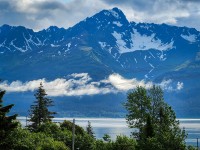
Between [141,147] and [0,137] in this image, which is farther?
[141,147]

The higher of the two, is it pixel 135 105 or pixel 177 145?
pixel 135 105

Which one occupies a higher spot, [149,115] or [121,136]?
[149,115]

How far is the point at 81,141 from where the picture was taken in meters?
78.8

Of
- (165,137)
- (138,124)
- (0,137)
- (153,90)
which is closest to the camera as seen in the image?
(0,137)

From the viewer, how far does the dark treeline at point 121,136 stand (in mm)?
58766

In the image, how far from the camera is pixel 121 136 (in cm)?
6806

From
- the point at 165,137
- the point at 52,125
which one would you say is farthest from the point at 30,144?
the point at 52,125

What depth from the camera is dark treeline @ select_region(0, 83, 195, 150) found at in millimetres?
58766

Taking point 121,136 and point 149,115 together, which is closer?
point 121,136

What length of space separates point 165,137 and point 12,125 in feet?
73.5

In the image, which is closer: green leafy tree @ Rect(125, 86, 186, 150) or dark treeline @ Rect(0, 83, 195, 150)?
dark treeline @ Rect(0, 83, 195, 150)

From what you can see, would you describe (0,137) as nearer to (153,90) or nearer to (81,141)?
(81,141)

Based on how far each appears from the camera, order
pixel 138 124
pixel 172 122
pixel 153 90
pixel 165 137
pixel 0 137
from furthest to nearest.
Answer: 1. pixel 153 90
2. pixel 138 124
3. pixel 172 122
4. pixel 165 137
5. pixel 0 137

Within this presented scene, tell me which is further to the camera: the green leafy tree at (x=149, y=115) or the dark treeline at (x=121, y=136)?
the green leafy tree at (x=149, y=115)
